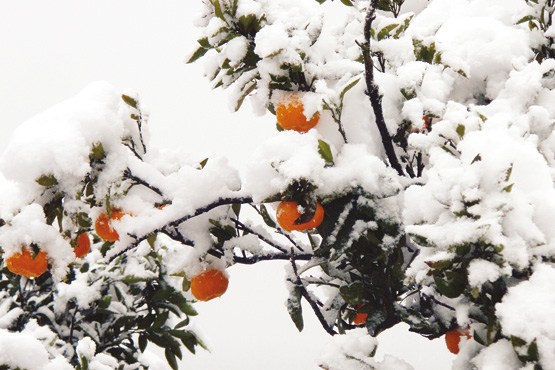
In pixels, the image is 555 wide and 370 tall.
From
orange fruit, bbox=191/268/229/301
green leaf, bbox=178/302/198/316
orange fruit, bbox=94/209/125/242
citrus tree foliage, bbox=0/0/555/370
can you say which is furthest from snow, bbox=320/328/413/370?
green leaf, bbox=178/302/198/316

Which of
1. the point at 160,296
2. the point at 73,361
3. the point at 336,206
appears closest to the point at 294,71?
the point at 336,206

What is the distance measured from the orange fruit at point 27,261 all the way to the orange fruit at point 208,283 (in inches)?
14.2

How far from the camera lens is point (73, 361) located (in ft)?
8.35

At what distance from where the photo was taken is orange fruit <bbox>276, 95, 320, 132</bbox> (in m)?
1.17

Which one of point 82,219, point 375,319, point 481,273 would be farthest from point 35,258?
point 481,273

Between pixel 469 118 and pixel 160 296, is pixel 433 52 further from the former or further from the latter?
pixel 160 296

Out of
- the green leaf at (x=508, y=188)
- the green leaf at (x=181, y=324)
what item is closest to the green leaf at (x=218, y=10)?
the green leaf at (x=508, y=188)

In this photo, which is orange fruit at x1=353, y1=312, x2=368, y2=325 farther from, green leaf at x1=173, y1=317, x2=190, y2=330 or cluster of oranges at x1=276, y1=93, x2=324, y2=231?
green leaf at x1=173, y1=317, x2=190, y2=330

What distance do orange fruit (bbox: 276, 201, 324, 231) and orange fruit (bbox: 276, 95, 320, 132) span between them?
0.20 m

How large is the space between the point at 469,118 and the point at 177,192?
2.16 feet

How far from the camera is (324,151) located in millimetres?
1101

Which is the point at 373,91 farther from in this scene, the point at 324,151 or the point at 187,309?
the point at 187,309

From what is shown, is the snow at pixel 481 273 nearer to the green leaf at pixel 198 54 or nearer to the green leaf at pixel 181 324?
the green leaf at pixel 198 54

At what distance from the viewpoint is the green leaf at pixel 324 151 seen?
1.10 meters
